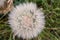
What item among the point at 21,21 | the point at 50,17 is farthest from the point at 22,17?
the point at 50,17

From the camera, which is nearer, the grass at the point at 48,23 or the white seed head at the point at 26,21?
the white seed head at the point at 26,21

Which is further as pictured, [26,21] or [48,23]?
[48,23]

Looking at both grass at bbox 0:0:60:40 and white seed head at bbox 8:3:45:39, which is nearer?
white seed head at bbox 8:3:45:39

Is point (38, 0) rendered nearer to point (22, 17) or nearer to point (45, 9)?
point (45, 9)
